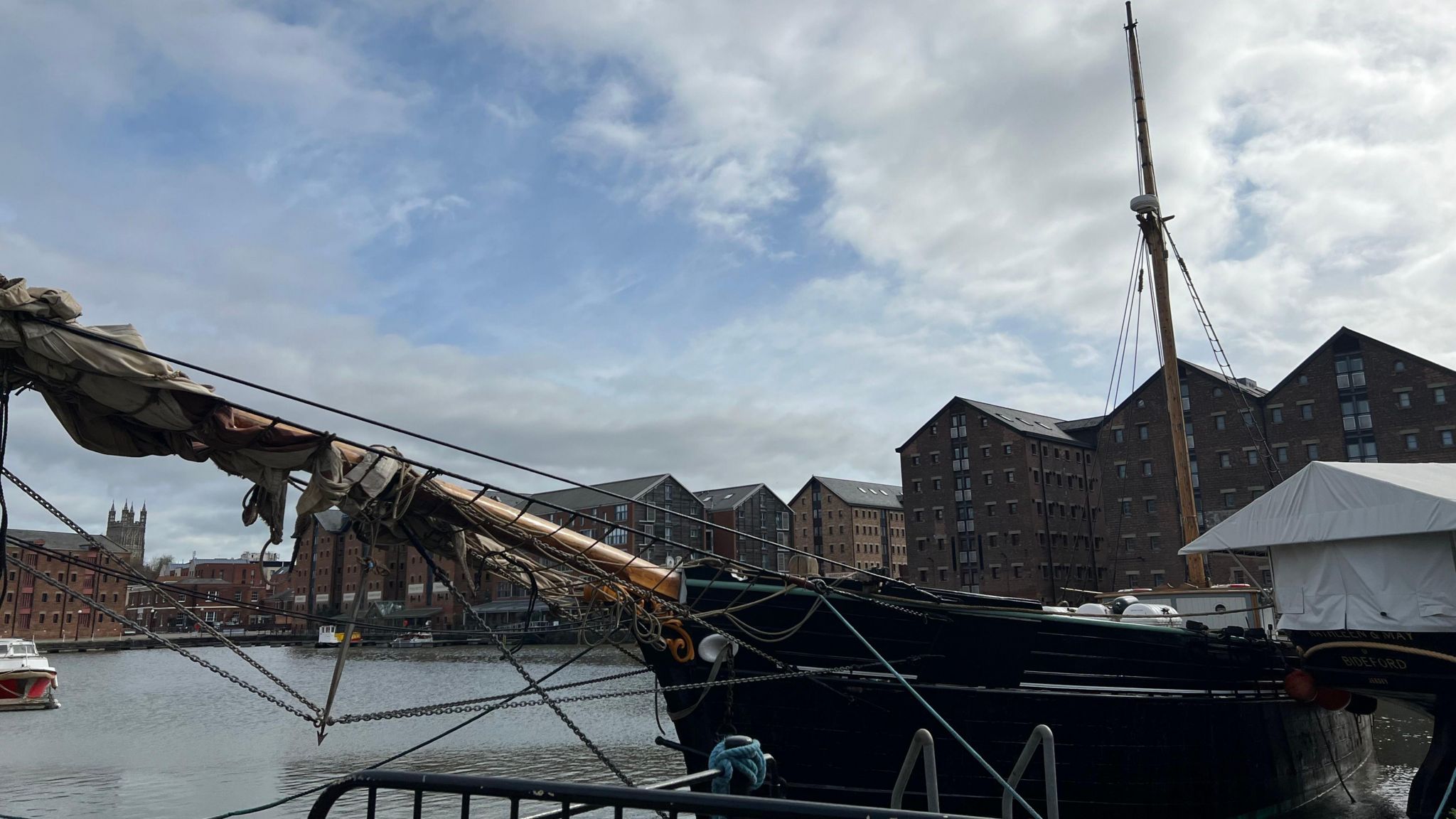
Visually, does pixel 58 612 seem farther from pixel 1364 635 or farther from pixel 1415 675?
pixel 1415 675

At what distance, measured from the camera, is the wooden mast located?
19.8m

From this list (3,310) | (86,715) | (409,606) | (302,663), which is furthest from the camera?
(409,606)

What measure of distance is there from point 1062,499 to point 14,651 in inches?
2555

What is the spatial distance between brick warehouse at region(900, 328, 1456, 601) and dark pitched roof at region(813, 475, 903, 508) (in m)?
31.1

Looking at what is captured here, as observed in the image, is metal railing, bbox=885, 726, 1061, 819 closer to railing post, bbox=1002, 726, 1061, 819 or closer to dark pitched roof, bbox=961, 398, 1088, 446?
railing post, bbox=1002, 726, 1061, 819

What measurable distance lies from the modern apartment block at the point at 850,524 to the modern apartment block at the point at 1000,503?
2960 centimetres

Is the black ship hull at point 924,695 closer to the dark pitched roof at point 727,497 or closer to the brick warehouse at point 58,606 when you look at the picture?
the dark pitched roof at point 727,497

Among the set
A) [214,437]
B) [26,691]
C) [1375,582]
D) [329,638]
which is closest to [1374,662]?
[1375,582]

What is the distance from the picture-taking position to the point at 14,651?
36.2 metres

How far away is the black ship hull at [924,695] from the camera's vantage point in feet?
36.7

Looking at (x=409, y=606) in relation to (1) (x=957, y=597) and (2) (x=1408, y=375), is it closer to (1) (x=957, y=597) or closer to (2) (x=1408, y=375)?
(2) (x=1408, y=375)

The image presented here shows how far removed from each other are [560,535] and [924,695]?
4827 mm

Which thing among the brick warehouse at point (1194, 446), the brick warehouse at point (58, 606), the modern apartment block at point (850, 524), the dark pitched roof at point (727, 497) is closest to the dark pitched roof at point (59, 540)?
the brick warehouse at point (58, 606)

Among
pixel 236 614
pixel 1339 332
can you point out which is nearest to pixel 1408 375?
pixel 1339 332
